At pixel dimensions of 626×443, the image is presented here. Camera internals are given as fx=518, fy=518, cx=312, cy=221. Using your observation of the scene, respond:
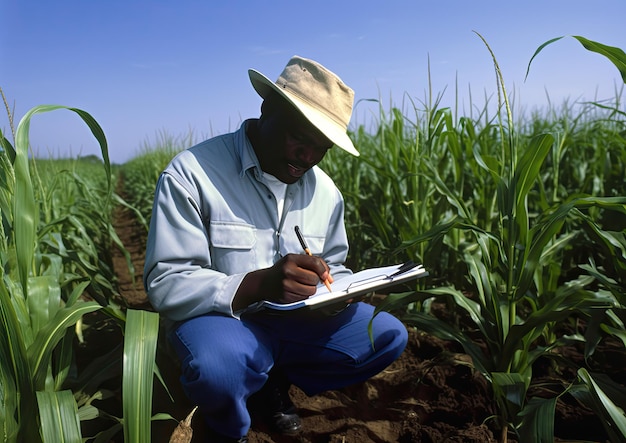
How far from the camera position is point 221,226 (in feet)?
4.88

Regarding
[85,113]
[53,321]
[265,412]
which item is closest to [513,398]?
[265,412]

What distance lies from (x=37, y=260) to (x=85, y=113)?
2.86ft

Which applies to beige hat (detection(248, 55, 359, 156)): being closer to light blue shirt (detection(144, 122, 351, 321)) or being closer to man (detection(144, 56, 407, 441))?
man (detection(144, 56, 407, 441))

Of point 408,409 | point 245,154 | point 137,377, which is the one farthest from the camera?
point 408,409

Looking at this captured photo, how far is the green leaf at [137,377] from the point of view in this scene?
97 cm

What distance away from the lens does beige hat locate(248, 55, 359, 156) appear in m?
1.45

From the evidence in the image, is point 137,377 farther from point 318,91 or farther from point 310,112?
point 318,91

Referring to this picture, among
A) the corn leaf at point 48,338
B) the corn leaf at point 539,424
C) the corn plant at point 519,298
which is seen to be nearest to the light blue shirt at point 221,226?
the corn leaf at point 48,338

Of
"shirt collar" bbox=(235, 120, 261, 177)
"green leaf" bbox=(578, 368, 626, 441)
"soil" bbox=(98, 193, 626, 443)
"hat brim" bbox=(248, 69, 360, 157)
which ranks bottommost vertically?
"soil" bbox=(98, 193, 626, 443)

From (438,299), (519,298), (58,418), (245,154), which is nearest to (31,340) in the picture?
(58,418)

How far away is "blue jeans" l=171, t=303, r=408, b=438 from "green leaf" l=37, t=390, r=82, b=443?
0.30m

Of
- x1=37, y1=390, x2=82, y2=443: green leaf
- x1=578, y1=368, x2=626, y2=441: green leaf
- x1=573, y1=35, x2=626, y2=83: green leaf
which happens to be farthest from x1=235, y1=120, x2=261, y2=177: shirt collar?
x1=578, y1=368, x2=626, y2=441: green leaf

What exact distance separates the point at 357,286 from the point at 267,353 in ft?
1.16

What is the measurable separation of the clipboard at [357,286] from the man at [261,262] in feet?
0.16
